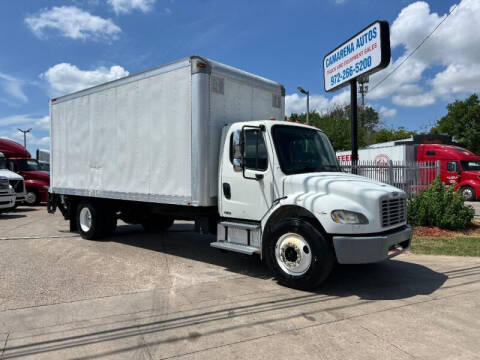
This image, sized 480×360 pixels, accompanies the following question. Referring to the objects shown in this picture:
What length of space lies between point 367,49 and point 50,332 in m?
10.3

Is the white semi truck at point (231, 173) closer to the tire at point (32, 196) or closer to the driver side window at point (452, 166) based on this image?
the tire at point (32, 196)

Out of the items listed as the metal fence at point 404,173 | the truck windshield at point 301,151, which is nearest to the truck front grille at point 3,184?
the metal fence at point 404,173

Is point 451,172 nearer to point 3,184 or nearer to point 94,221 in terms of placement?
point 94,221

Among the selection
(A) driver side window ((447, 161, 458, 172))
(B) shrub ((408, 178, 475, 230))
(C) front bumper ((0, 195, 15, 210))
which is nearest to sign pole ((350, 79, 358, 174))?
(B) shrub ((408, 178, 475, 230))

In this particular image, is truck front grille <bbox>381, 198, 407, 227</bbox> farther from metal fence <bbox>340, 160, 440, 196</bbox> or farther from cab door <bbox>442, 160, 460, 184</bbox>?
cab door <bbox>442, 160, 460, 184</bbox>

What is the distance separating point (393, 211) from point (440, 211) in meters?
5.65

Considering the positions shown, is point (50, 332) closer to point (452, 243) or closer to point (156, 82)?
point (156, 82)

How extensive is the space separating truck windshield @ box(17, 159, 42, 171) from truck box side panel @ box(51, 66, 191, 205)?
10623mm

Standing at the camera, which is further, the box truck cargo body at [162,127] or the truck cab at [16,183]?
the truck cab at [16,183]

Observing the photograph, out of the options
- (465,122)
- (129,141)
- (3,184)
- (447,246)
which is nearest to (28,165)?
(3,184)

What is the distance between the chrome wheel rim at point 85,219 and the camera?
9172mm

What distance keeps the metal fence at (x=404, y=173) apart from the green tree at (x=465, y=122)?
25.8 m

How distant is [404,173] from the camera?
41.3ft

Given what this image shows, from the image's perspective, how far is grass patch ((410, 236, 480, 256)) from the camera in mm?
7738
